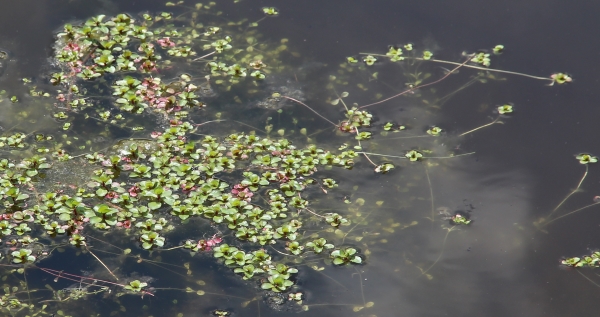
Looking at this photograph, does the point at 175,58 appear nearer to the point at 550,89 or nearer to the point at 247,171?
the point at 247,171

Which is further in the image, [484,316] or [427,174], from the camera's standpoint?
[427,174]

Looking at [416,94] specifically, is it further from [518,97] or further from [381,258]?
[381,258]

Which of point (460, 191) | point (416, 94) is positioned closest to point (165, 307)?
point (460, 191)

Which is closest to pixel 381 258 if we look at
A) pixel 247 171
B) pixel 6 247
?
pixel 247 171

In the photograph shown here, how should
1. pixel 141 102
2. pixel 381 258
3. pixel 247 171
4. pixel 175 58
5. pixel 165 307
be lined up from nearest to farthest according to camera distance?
pixel 165 307 → pixel 381 258 → pixel 247 171 → pixel 141 102 → pixel 175 58

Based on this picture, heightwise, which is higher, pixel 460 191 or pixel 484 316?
pixel 460 191

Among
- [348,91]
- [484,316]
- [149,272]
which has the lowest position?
[484,316]

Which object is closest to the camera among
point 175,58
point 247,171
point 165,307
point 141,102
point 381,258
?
point 165,307
